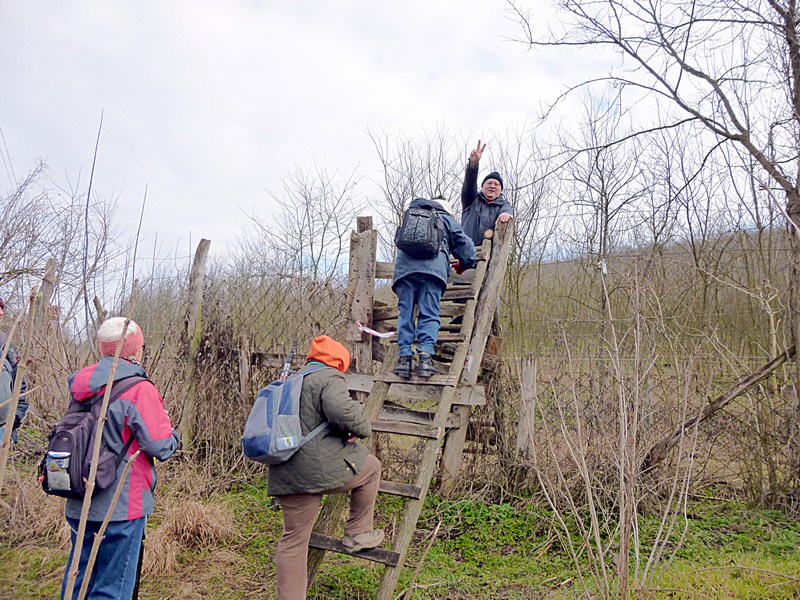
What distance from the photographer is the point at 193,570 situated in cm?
453

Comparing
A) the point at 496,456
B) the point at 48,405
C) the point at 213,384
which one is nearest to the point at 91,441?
the point at 48,405

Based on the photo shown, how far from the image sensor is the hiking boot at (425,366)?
4895mm

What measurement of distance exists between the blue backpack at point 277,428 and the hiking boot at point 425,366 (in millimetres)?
1631

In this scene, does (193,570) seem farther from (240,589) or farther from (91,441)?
(91,441)

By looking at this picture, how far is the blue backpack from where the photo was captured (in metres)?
3.23

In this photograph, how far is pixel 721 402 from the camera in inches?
209

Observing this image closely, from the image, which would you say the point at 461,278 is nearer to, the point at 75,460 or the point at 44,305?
the point at 75,460

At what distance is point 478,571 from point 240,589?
1877mm

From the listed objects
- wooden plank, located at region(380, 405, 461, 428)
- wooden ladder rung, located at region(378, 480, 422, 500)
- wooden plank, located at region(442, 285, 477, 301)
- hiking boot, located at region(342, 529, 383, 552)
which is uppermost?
wooden plank, located at region(442, 285, 477, 301)

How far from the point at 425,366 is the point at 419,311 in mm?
508

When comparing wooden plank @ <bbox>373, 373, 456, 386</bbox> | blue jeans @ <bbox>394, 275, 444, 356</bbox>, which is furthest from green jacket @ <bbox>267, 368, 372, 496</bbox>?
blue jeans @ <bbox>394, 275, 444, 356</bbox>

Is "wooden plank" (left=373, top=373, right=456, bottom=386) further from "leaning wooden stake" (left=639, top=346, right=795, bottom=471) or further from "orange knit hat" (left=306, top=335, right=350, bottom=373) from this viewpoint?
"leaning wooden stake" (left=639, top=346, right=795, bottom=471)

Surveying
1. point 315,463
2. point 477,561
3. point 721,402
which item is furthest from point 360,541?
point 721,402

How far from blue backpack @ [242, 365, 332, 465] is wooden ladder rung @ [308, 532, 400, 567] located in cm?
79
